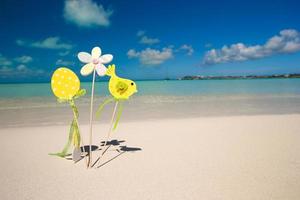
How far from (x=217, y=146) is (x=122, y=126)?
1765 millimetres

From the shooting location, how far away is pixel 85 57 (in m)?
2.10

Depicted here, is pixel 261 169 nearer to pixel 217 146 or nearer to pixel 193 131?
pixel 217 146

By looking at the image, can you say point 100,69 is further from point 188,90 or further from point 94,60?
point 188,90

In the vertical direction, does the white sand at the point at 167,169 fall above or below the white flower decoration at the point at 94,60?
below

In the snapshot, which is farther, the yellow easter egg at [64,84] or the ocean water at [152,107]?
the ocean water at [152,107]

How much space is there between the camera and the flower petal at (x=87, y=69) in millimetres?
2052

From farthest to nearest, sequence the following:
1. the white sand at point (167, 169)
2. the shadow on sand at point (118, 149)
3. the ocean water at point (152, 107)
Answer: the ocean water at point (152, 107)
the shadow on sand at point (118, 149)
the white sand at point (167, 169)

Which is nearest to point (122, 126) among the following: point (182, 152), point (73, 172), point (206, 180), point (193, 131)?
point (193, 131)

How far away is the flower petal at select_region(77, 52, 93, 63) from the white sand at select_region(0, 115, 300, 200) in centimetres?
88

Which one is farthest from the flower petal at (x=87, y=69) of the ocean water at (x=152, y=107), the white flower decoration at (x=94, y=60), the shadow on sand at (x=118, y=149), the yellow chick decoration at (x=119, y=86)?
the ocean water at (x=152, y=107)

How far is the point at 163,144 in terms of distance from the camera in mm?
2916

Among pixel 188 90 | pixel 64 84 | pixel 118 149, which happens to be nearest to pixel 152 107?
pixel 118 149

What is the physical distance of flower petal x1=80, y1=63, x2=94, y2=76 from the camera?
2052 mm

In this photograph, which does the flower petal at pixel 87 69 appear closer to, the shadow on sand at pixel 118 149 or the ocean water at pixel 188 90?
the shadow on sand at pixel 118 149
